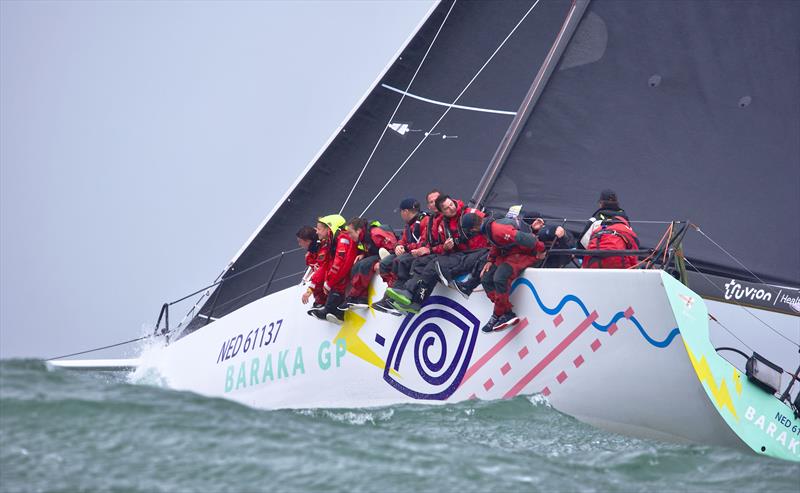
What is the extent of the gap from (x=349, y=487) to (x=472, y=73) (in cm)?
460

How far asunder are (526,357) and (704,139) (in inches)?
60.4

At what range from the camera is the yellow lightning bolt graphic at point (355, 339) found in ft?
18.0

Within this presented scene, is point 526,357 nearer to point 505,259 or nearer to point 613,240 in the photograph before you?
point 505,259

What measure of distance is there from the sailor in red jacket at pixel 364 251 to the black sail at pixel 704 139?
581 mm

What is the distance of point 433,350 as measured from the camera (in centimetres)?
518

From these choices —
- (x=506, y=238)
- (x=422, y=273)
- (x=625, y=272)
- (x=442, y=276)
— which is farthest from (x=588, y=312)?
(x=422, y=273)

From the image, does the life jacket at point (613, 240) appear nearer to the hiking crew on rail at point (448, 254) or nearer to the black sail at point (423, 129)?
the hiking crew on rail at point (448, 254)

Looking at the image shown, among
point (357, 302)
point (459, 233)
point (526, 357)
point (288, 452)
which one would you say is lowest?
point (288, 452)

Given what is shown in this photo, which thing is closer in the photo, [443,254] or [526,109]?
[443,254]

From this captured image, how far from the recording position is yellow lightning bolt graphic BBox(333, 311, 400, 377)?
5.49 m

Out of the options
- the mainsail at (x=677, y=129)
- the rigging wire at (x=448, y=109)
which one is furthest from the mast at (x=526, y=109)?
the rigging wire at (x=448, y=109)

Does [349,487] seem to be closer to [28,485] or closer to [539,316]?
[28,485]

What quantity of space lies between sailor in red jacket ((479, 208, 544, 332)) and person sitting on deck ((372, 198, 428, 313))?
0.49 m

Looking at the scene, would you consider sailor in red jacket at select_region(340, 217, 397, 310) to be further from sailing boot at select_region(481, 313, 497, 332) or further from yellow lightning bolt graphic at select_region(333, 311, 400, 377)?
sailing boot at select_region(481, 313, 497, 332)
